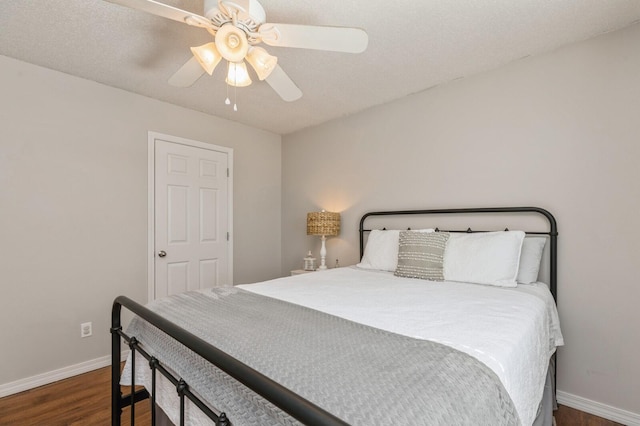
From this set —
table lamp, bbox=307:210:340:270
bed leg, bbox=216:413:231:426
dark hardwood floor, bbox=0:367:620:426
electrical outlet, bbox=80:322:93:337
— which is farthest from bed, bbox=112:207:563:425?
electrical outlet, bbox=80:322:93:337

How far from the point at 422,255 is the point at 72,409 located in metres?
2.57

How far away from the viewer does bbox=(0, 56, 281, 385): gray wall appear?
7.62 ft

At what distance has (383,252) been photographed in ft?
8.84

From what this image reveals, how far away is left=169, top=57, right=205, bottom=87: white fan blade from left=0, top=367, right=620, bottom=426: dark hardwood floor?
2.07 metres

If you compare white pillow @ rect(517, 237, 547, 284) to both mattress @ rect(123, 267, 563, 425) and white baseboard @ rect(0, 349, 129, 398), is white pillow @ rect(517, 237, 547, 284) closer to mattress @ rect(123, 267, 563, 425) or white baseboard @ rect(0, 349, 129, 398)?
mattress @ rect(123, 267, 563, 425)

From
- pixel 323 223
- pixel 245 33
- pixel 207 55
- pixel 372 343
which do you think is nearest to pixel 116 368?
pixel 372 343

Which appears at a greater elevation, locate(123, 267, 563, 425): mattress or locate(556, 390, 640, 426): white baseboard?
locate(123, 267, 563, 425): mattress

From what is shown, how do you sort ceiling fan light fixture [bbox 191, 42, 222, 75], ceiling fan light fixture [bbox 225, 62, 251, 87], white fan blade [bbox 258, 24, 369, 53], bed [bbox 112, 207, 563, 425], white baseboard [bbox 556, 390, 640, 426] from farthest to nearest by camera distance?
white baseboard [bbox 556, 390, 640, 426]
ceiling fan light fixture [bbox 225, 62, 251, 87]
ceiling fan light fixture [bbox 191, 42, 222, 75]
white fan blade [bbox 258, 24, 369, 53]
bed [bbox 112, 207, 563, 425]

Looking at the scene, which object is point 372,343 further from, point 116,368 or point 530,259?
point 530,259

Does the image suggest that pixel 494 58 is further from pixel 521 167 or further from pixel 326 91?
pixel 326 91

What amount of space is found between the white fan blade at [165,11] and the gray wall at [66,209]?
71.2 inches

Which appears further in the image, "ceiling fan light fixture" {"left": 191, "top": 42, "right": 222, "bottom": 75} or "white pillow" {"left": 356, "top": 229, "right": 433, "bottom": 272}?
"white pillow" {"left": 356, "top": 229, "right": 433, "bottom": 272}

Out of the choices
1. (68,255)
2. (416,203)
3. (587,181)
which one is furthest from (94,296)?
(587,181)

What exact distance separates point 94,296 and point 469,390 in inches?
117
